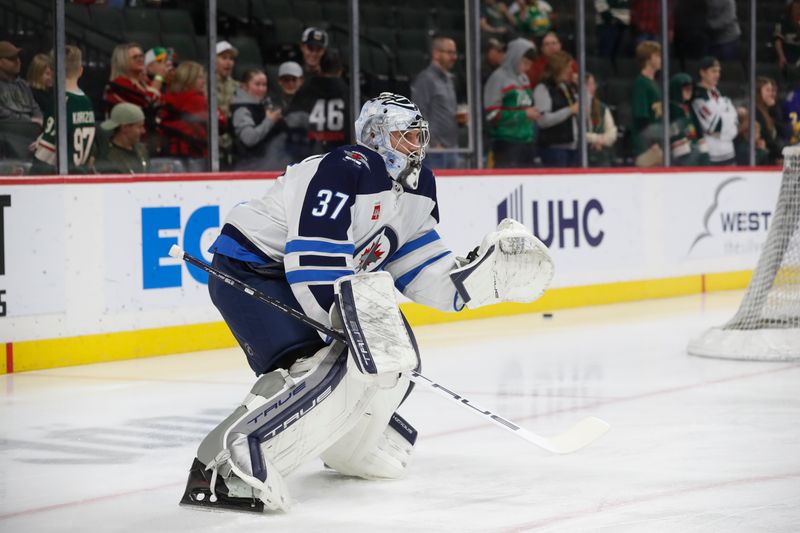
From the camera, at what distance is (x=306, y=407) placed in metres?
3.26

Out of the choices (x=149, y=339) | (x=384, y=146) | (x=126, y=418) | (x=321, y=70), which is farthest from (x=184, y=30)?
(x=384, y=146)

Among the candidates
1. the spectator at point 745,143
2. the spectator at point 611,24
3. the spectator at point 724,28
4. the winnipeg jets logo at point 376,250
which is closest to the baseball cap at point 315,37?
the spectator at point 611,24

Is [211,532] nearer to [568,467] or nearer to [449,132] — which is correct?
[568,467]

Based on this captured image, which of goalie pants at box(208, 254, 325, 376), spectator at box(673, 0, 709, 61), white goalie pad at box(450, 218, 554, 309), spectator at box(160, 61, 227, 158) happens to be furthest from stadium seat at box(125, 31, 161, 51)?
spectator at box(673, 0, 709, 61)

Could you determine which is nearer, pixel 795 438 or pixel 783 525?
pixel 783 525

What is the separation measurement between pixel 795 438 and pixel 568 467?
804 mm

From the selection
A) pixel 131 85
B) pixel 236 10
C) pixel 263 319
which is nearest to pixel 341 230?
pixel 263 319

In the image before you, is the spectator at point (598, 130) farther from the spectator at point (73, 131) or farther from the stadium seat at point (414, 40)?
the spectator at point (73, 131)

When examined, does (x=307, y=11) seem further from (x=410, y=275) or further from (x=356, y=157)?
(x=356, y=157)

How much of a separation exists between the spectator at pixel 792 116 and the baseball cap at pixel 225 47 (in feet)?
17.5

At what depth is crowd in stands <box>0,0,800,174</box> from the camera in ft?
21.8

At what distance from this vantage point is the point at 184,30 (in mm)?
7012

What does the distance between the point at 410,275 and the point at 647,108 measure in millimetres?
6427

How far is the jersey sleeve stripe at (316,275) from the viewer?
10.8ft
